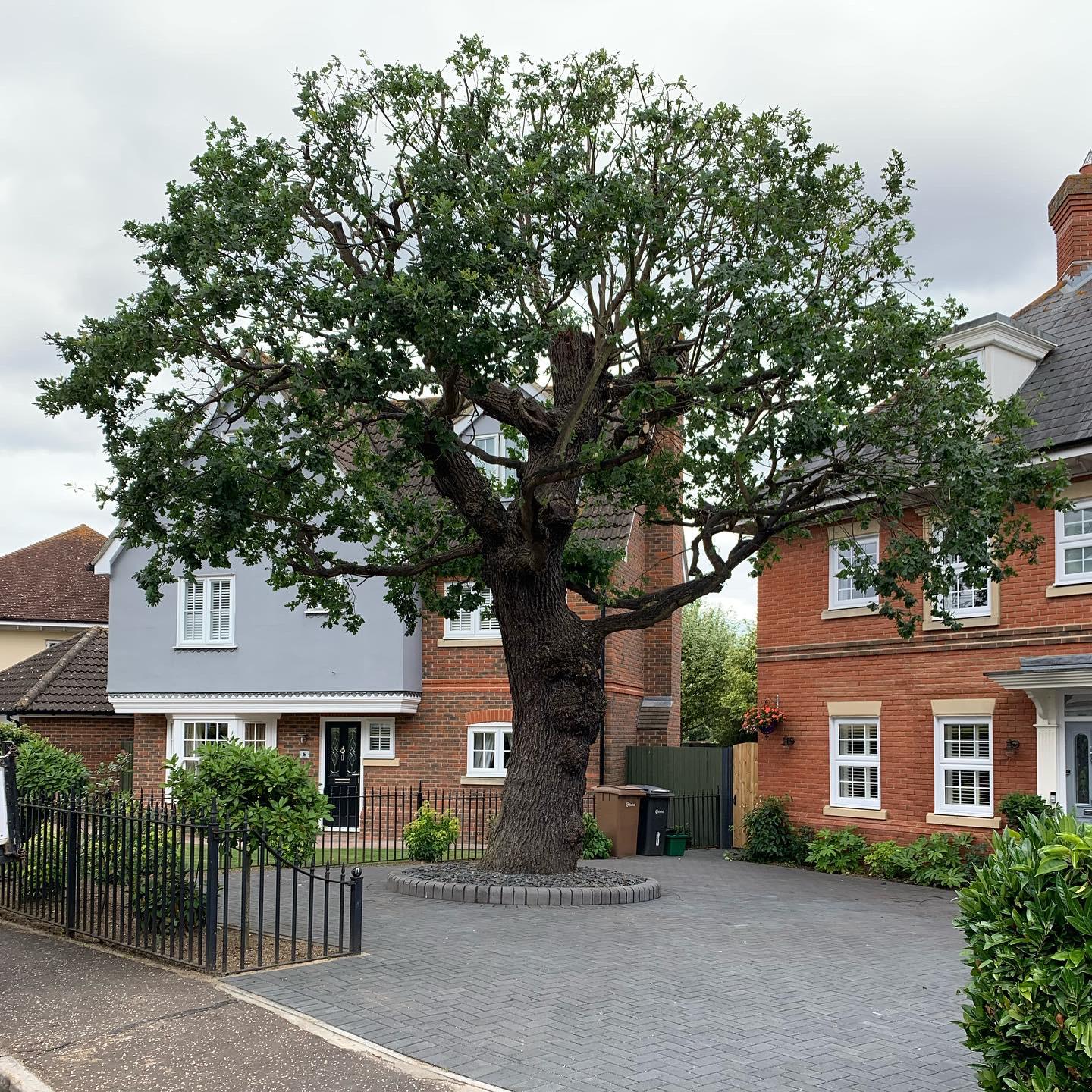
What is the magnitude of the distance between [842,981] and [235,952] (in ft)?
16.9

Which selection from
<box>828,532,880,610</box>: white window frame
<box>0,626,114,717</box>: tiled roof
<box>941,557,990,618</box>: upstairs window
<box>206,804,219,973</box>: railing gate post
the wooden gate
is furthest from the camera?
<box>0,626,114,717</box>: tiled roof

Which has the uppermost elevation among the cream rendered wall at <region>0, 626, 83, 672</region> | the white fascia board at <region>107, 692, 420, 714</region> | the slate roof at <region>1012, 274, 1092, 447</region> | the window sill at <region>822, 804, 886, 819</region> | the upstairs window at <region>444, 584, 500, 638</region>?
the slate roof at <region>1012, 274, 1092, 447</region>

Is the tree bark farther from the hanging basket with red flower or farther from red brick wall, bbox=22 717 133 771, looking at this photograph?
red brick wall, bbox=22 717 133 771

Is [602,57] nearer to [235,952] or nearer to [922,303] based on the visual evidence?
[922,303]

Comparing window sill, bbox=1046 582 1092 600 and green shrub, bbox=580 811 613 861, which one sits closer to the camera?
window sill, bbox=1046 582 1092 600

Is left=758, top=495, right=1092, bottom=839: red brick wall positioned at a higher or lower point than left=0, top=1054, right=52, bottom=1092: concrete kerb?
higher

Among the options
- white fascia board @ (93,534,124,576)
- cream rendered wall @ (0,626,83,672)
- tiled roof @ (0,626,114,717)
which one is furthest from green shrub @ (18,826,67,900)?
cream rendered wall @ (0,626,83,672)

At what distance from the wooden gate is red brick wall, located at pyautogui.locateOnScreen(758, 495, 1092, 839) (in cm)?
83

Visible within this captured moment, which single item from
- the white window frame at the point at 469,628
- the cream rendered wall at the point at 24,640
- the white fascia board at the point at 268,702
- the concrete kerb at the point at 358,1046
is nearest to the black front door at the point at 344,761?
the white fascia board at the point at 268,702

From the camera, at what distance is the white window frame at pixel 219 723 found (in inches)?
1038

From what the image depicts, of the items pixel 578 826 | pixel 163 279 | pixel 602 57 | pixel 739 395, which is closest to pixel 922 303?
pixel 739 395

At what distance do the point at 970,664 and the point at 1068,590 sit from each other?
2.05 metres

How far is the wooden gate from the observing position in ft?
74.8

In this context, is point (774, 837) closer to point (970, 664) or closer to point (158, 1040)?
point (970, 664)
